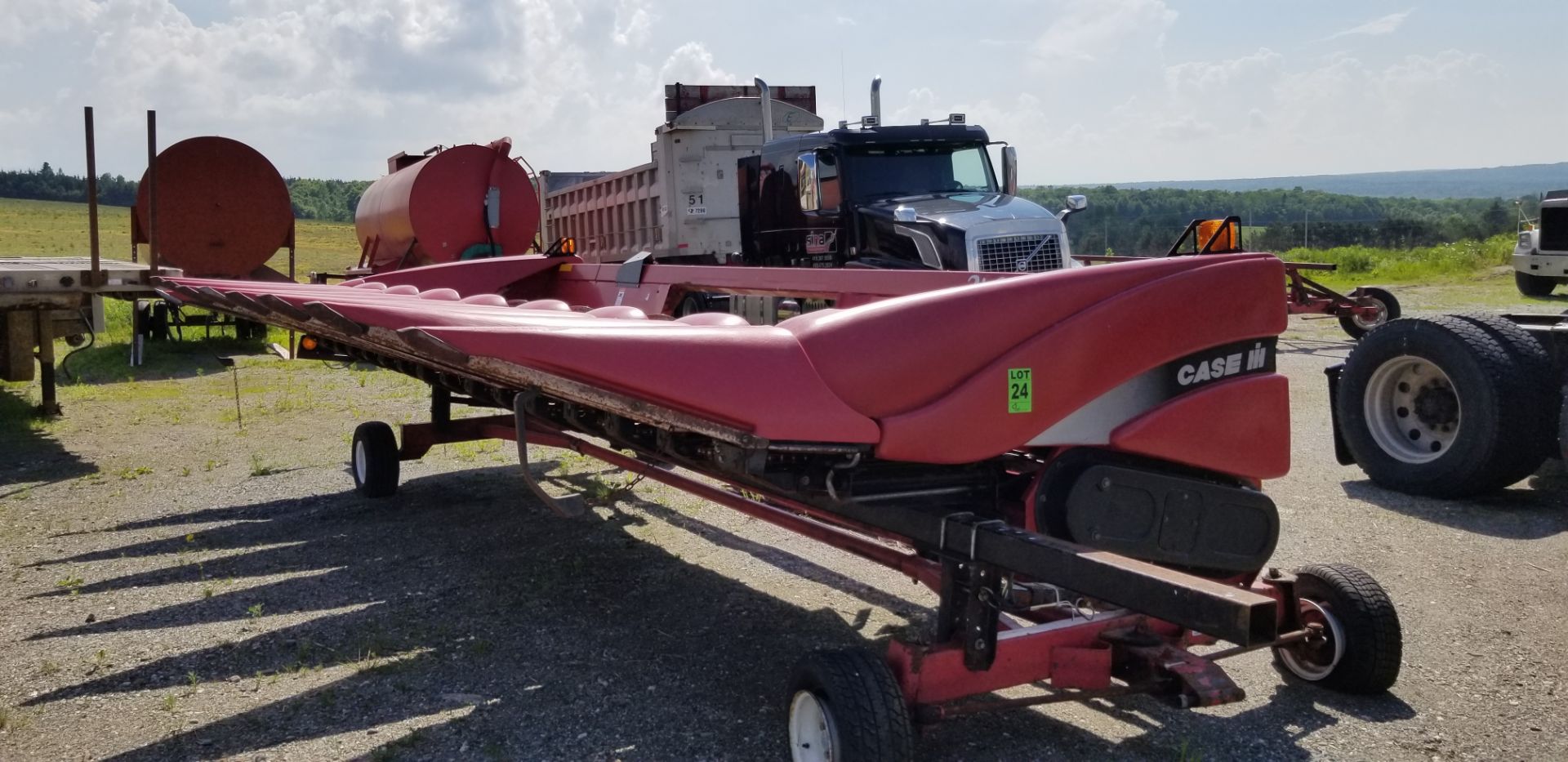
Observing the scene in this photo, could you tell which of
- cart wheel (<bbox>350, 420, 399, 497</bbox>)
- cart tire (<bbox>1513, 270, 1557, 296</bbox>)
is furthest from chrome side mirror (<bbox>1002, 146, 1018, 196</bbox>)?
cart tire (<bbox>1513, 270, 1557, 296</bbox>)

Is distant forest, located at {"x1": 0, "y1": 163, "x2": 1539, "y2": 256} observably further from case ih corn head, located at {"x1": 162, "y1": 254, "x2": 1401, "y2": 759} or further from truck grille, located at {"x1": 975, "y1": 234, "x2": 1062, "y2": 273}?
case ih corn head, located at {"x1": 162, "y1": 254, "x2": 1401, "y2": 759}

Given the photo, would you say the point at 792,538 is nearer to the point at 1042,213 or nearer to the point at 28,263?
the point at 1042,213

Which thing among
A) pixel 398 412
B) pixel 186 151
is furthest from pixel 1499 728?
pixel 186 151

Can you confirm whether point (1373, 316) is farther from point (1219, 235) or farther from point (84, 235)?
point (84, 235)

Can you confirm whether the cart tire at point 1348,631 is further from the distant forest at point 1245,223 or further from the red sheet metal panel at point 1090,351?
the distant forest at point 1245,223

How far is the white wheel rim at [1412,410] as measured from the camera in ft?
22.1

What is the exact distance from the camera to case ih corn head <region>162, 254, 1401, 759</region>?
3.10 meters

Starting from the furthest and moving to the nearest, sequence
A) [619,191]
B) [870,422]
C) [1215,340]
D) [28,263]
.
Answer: [619,191], [28,263], [1215,340], [870,422]

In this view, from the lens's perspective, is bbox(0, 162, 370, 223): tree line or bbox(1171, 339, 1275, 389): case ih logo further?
bbox(0, 162, 370, 223): tree line

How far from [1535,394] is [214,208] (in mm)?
10145

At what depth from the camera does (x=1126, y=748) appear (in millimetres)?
3631

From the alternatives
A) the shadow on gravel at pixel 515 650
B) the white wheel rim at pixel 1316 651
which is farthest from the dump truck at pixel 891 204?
the white wheel rim at pixel 1316 651

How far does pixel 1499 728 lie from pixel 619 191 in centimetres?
1417

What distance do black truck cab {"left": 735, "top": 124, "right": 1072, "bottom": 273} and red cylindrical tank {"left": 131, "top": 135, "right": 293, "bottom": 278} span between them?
438cm
